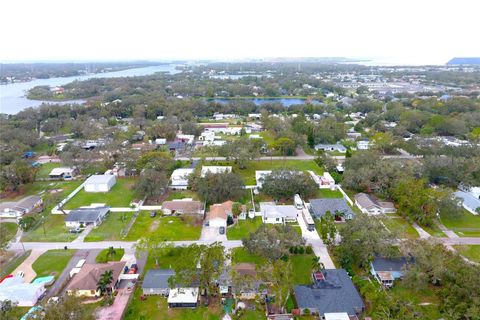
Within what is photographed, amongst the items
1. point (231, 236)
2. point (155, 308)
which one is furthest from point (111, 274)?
point (231, 236)

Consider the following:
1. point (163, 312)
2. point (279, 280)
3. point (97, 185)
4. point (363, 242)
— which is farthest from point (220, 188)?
point (97, 185)

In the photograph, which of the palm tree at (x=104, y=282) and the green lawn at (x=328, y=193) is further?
the green lawn at (x=328, y=193)

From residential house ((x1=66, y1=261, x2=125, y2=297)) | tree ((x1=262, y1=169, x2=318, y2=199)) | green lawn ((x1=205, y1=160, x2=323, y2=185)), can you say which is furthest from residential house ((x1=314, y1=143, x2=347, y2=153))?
residential house ((x1=66, y1=261, x2=125, y2=297))

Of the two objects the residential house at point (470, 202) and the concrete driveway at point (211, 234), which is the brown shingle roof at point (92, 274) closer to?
the concrete driveway at point (211, 234)

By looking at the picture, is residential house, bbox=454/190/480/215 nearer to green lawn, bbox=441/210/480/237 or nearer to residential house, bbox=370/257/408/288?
green lawn, bbox=441/210/480/237

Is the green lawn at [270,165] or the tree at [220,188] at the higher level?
the tree at [220,188]

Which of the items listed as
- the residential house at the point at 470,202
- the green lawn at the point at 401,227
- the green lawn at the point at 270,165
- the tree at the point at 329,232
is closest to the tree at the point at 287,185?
the tree at the point at 329,232

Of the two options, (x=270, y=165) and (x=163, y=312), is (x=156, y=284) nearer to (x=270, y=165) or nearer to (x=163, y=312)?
(x=163, y=312)
